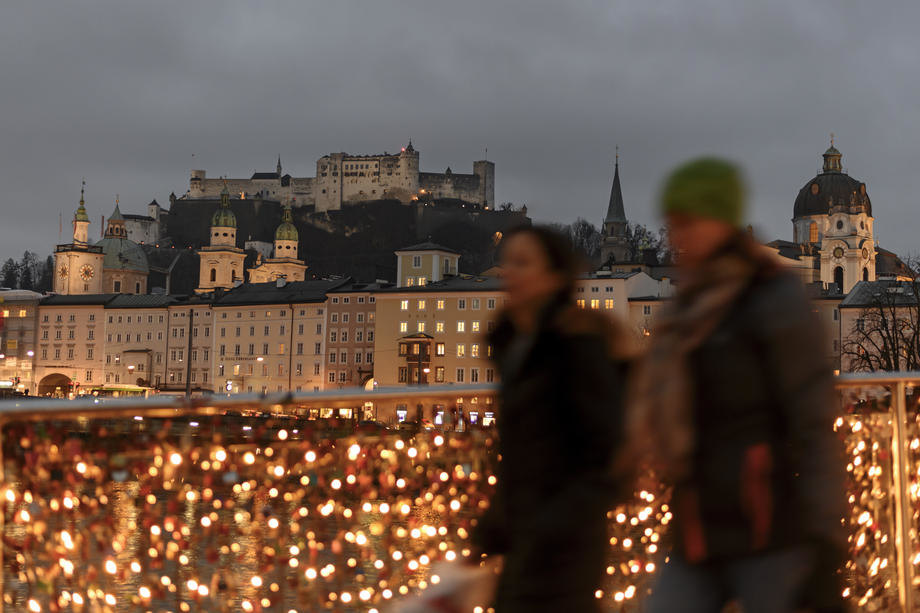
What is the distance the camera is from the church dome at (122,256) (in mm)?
117000

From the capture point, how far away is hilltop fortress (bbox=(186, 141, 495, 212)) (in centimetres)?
13088

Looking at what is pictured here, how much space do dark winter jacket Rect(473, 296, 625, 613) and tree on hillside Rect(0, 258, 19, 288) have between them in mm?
143754

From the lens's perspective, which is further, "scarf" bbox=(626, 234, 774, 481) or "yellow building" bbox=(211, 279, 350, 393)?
"yellow building" bbox=(211, 279, 350, 393)

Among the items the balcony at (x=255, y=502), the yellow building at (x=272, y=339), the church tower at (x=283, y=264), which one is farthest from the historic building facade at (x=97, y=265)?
the balcony at (x=255, y=502)

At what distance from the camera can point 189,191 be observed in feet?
455

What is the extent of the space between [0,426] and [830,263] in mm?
98797

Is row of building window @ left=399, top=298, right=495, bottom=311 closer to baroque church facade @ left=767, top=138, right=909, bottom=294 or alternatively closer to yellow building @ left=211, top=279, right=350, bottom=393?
yellow building @ left=211, top=279, right=350, bottom=393

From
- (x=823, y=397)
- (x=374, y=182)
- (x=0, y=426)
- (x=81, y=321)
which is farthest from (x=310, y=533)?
(x=374, y=182)

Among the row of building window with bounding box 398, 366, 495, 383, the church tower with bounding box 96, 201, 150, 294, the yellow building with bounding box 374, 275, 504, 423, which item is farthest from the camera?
the church tower with bounding box 96, 201, 150, 294

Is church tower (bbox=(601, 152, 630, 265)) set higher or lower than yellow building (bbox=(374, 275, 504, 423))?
higher

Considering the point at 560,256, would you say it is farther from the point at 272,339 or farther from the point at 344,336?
the point at 272,339

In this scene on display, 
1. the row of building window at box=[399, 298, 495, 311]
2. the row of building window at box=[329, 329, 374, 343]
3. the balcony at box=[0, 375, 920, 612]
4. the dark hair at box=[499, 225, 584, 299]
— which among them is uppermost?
the row of building window at box=[399, 298, 495, 311]

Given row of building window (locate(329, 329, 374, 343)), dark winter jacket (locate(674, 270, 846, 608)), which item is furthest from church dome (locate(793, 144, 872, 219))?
dark winter jacket (locate(674, 270, 846, 608))

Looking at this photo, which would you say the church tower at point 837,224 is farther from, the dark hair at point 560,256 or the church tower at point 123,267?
the dark hair at point 560,256
